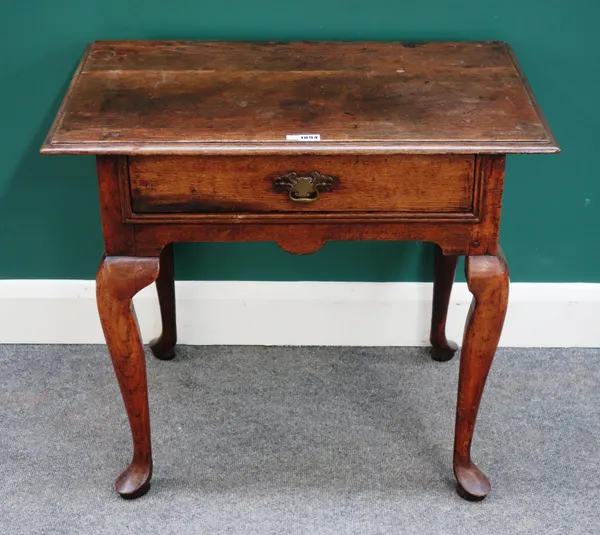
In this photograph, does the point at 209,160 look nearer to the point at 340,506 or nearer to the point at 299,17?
the point at 299,17

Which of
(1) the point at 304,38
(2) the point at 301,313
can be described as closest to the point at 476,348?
(2) the point at 301,313

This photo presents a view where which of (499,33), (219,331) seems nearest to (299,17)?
(499,33)

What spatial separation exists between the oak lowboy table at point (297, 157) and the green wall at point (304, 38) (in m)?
0.20

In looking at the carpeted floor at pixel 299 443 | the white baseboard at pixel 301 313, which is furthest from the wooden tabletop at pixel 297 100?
the carpeted floor at pixel 299 443

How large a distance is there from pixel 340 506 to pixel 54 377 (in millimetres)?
714

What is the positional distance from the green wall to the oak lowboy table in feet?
0.65

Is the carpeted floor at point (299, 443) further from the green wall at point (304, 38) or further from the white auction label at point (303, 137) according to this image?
the white auction label at point (303, 137)

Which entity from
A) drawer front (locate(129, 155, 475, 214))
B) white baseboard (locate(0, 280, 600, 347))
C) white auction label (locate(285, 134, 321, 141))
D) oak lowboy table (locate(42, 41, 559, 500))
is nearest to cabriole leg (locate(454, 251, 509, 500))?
oak lowboy table (locate(42, 41, 559, 500))

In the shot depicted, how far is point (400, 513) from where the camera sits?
184cm

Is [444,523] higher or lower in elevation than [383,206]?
lower

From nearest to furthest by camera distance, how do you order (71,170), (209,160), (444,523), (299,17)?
1. (209,160)
2. (444,523)
3. (299,17)
4. (71,170)

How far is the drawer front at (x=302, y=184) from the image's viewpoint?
1.57m

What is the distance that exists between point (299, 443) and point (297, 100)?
707 millimetres

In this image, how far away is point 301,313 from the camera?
7.30ft
